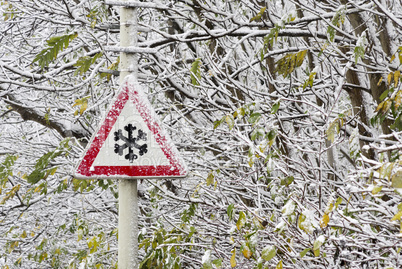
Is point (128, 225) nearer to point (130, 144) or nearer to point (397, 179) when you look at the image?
point (130, 144)

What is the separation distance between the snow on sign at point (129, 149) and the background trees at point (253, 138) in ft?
1.20

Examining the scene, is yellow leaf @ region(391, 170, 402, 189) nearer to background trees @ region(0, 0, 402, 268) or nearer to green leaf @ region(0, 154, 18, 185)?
background trees @ region(0, 0, 402, 268)

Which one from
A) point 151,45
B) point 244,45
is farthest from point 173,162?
point 244,45

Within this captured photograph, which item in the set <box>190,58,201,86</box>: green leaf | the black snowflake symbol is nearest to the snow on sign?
the black snowflake symbol

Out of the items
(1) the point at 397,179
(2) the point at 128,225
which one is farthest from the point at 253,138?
(1) the point at 397,179

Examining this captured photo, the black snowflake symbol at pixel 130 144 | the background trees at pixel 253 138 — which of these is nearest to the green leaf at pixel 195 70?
the background trees at pixel 253 138

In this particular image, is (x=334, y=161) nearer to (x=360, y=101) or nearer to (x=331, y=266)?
(x=360, y=101)

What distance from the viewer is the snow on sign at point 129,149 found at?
112 inches

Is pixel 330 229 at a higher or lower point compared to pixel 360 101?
lower

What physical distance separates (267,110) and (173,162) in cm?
211

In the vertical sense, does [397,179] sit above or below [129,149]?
below

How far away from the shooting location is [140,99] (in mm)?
2928

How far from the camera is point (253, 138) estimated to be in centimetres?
347

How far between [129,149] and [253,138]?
1014mm
